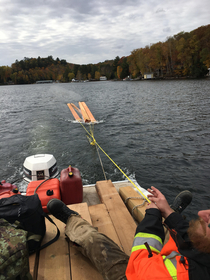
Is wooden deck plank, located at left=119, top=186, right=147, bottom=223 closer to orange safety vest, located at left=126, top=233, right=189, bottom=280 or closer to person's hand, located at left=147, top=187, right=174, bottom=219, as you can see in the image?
person's hand, located at left=147, top=187, right=174, bottom=219

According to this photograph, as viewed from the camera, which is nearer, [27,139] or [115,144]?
[115,144]

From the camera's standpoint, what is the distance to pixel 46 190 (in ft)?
10.5

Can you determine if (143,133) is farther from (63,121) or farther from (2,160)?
(2,160)

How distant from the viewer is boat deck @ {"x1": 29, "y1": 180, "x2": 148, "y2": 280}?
178 centimetres

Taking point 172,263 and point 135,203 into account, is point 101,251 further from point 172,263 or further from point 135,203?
point 135,203

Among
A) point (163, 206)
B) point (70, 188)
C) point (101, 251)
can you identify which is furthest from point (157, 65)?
point (101, 251)

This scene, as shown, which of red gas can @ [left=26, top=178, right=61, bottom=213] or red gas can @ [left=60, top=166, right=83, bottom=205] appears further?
red gas can @ [left=60, top=166, right=83, bottom=205]

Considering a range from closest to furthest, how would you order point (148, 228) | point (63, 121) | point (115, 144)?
point (148, 228) < point (115, 144) < point (63, 121)

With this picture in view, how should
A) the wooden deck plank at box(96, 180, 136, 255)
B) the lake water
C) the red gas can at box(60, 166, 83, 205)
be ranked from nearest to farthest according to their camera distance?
the wooden deck plank at box(96, 180, 136, 255) < the red gas can at box(60, 166, 83, 205) < the lake water

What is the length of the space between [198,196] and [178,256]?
183 inches

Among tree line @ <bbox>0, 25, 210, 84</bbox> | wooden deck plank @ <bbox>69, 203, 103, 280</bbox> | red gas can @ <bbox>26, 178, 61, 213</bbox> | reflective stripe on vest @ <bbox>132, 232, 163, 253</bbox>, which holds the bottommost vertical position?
wooden deck plank @ <bbox>69, 203, 103, 280</bbox>

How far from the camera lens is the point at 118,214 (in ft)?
9.14

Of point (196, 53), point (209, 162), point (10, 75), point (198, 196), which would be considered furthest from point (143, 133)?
point (10, 75)

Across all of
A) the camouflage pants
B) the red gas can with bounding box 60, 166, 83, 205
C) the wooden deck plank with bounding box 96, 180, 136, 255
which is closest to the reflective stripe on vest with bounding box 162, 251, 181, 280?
the camouflage pants
